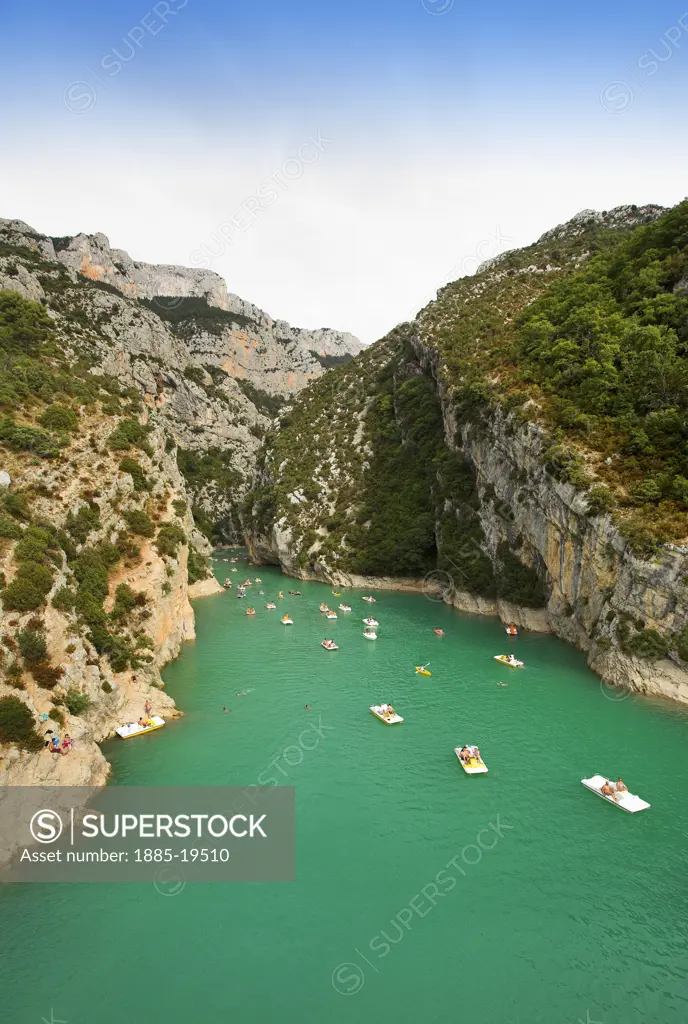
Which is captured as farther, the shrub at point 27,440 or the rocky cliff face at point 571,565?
the shrub at point 27,440

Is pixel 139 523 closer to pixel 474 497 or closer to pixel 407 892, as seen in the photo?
pixel 407 892

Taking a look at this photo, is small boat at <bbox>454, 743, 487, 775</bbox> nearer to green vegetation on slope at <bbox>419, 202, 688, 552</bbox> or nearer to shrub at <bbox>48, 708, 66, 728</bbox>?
green vegetation on slope at <bbox>419, 202, 688, 552</bbox>

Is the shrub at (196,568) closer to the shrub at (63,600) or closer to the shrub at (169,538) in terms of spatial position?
the shrub at (169,538)

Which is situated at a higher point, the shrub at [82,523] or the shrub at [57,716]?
the shrub at [82,523]

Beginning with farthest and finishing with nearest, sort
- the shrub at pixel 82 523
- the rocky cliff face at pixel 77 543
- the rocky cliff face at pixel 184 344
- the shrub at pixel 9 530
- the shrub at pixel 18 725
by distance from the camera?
the rocky cliff face at pixel 184 344 < the shrub at pixel 82 523 < the shrub at pixel 9 530 < the rocky cliff face at pixel 77 543 < the shrub at pixel 18 725

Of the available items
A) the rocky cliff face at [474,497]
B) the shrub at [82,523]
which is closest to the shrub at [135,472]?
the shrub at [82,523]

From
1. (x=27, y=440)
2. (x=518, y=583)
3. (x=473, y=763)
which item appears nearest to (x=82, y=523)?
(x=27, y=440)

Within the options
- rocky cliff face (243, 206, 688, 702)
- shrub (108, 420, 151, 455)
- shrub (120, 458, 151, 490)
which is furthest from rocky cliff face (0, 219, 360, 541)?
shrub (120, 458, 151, 490)
